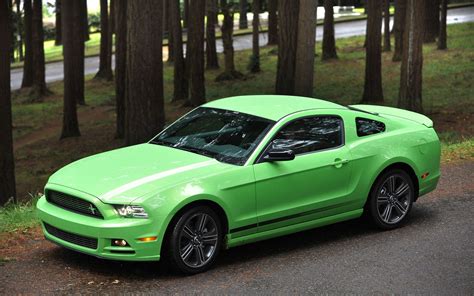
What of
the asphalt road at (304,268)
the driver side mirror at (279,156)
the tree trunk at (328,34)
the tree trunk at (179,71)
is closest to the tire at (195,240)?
the asphalt road at (304,268)

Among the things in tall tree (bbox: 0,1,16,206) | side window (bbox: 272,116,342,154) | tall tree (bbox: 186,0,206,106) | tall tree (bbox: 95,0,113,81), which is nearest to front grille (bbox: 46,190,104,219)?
side window (bbox: 272,116,342,154)

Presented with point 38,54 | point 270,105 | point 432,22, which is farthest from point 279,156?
point 432,22

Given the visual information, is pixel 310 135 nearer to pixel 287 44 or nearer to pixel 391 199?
pixel 391 199

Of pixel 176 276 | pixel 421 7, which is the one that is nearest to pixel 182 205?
pixel 176 276

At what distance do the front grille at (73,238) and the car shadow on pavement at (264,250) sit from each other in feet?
1.11

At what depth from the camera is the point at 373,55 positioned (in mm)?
22938

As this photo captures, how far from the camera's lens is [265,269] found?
286 inches

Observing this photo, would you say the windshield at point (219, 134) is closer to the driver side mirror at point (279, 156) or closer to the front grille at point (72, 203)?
the driver side mirror at point (279, 156)

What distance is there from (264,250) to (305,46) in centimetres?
942

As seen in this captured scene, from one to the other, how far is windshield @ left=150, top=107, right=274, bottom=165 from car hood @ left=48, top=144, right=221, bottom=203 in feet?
0.64

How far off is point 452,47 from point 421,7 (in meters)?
14.4

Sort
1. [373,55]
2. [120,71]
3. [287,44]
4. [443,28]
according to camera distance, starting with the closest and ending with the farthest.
→ [287,44], [120,71], [373,55], [443,28]

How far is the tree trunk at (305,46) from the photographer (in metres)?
16.3

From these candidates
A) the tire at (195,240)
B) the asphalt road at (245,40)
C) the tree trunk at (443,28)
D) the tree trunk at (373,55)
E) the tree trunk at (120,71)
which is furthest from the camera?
the asphalt road at (245,40)
